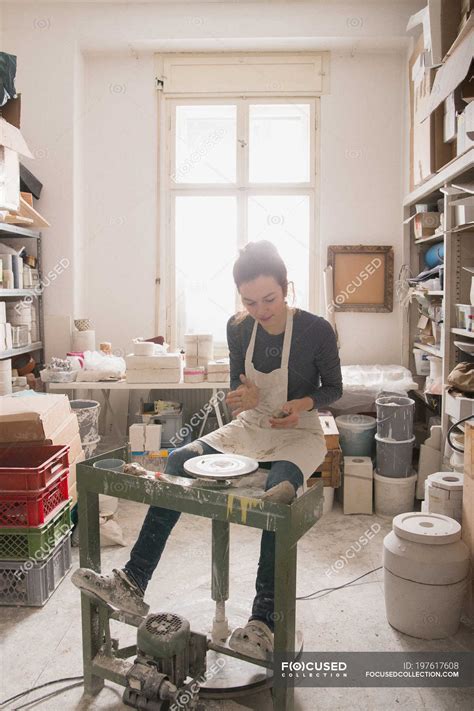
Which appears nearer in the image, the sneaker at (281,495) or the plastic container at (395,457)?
the sneaker at (281,495)

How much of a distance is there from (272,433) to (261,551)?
48 centimetres

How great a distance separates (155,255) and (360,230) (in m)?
1.69

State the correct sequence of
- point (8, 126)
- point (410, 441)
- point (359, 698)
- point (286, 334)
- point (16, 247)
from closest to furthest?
point (359, 698), point (286, 334), point (8, 126), point (410, 441), point (16, 247)

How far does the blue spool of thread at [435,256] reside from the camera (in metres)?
3.85

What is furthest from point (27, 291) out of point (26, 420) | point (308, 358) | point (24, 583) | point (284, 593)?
point (284, 593)

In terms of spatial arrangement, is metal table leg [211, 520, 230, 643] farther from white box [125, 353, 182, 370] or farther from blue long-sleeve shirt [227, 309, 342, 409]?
white box [125, 353, 182, 370]

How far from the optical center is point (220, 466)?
76.0 inches

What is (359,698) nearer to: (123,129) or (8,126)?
(8,126)

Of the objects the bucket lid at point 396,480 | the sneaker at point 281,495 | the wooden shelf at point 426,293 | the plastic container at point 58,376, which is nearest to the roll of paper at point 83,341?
the plastic container at point 58,376

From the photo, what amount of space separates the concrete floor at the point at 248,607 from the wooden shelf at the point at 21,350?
4.52 ft

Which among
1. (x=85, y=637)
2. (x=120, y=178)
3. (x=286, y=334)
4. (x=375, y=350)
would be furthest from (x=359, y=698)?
(x=120, y=178)

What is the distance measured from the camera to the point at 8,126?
11.0 ft

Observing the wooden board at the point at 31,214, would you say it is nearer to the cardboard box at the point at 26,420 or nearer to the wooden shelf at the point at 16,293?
the wooden shelf at the point at 16,293

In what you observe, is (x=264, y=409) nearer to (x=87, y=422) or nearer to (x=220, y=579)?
(x=220, y=579)
